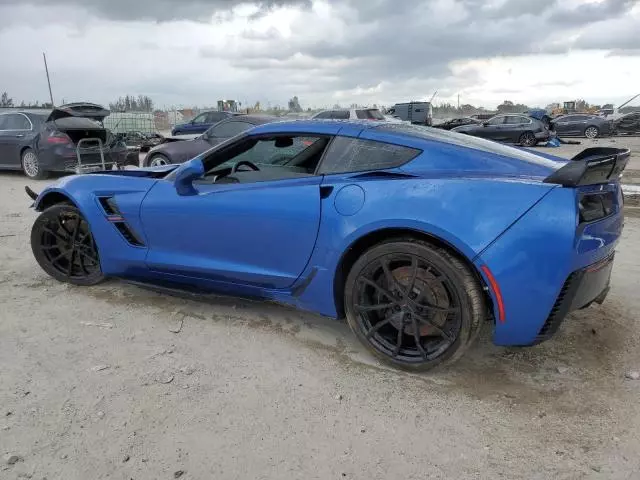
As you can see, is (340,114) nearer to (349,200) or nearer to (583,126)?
(349,200)

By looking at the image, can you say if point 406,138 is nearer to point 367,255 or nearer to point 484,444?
point 367,255

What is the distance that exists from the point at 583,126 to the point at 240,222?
25.1m

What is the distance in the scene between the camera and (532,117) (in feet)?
65.0

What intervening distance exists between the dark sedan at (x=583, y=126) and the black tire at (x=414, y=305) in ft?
77.6

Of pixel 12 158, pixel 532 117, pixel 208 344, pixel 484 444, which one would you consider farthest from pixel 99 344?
pixel 532 117

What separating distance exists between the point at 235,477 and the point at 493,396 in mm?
1410

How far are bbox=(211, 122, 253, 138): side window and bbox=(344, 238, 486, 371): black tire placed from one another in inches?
283

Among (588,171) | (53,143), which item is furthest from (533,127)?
(588,171)

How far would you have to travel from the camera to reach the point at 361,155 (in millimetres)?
3057

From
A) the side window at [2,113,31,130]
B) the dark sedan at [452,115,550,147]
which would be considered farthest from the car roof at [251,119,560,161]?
the dark sedan at [452,115,550,147]

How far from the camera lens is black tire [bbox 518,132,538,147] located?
19609 mm

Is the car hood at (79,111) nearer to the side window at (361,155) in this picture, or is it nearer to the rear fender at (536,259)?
the side window at (361,155)

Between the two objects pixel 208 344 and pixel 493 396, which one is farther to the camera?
pixel 208 344

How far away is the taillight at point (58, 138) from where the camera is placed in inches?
408
